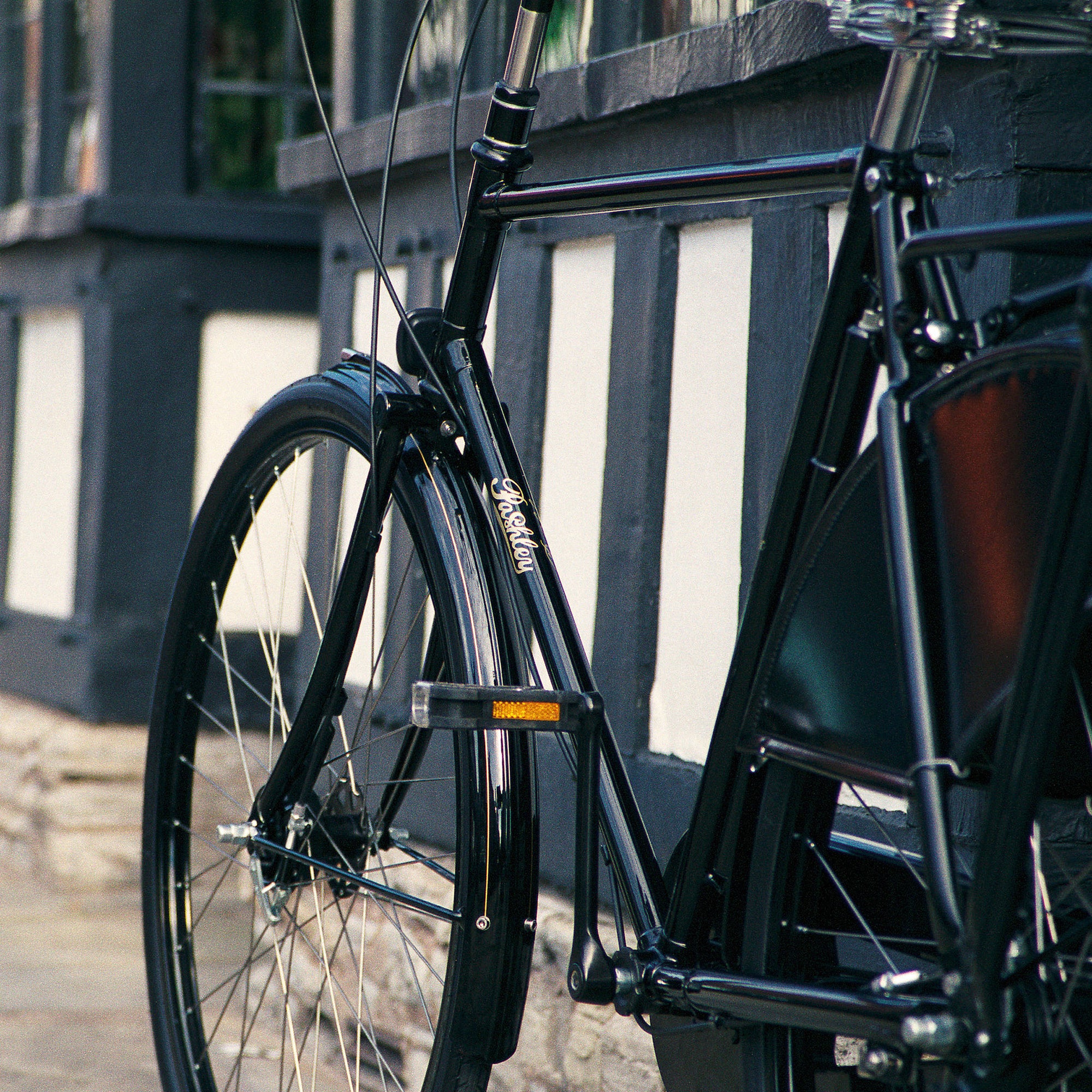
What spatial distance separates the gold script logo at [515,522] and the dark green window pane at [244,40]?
3.94 m

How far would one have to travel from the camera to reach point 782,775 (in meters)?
1.44

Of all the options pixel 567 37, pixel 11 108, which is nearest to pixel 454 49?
pixel 567 37

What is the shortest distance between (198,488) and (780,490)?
4.04 metres

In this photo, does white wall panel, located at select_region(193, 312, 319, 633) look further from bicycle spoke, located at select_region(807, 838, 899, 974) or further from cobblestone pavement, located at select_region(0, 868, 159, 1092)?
bicycle spoke, located at select_region(807, 838, 899, 974)

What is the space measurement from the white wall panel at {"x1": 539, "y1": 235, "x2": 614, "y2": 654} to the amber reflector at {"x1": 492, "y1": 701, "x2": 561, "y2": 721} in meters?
1.34

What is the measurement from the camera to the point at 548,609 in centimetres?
168

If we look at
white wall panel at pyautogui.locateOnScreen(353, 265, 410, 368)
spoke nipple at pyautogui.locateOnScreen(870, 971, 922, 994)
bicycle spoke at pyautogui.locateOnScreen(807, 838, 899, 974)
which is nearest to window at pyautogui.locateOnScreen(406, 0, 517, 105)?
white wall panel at pyautogui.locateOnScreen(353, 265, 410, 368)

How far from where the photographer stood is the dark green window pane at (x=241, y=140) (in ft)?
17.3

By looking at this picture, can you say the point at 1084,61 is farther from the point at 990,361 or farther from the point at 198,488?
the point at 198,488

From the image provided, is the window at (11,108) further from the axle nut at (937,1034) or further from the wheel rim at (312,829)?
the axle nut at (937,1034)

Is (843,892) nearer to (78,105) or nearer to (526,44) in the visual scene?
(526,44)

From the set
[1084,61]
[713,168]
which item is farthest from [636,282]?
[713,168]

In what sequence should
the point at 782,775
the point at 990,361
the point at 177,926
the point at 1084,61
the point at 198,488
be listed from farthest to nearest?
the point at 198,488
the point at 177,926
the point at 1084,61
the point at 782,775
the point at 990,361

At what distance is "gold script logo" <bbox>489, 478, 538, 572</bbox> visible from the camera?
172cm
